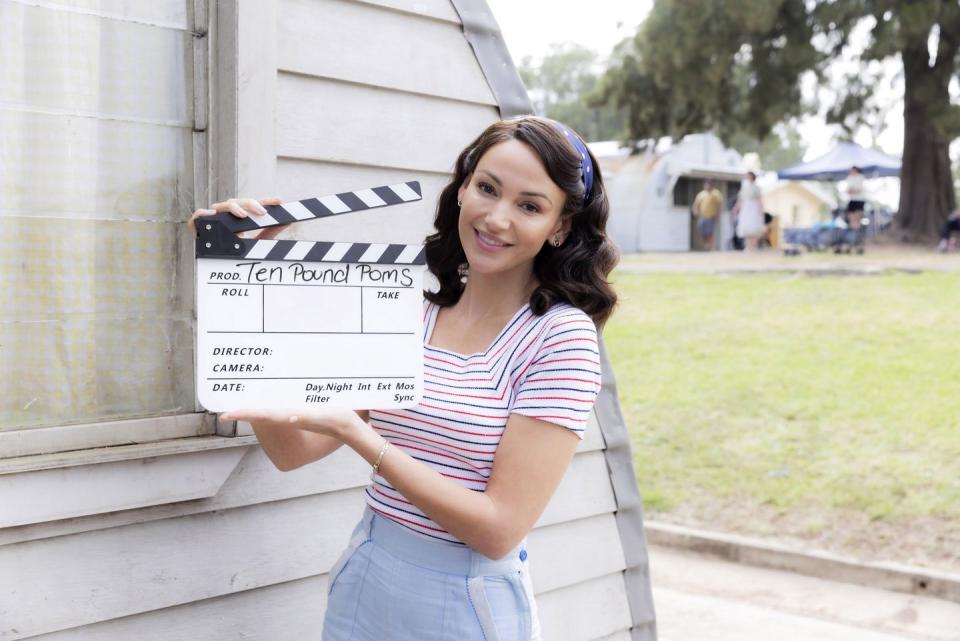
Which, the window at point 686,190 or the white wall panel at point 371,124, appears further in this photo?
the window at point 686,190

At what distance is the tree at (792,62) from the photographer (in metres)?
17.1

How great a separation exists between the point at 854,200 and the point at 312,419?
17184mm

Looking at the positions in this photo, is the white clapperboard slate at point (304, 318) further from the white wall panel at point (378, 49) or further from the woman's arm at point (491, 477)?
the white wall panel at point (378, 49)

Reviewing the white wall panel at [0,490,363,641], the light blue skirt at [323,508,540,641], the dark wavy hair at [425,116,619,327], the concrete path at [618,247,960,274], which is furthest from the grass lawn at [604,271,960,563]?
the light blue skirt at [323,508,540,641]

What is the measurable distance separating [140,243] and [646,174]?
83.5ft

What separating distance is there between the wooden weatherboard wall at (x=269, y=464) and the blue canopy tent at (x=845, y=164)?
21.0 m

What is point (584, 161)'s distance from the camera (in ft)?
6.02

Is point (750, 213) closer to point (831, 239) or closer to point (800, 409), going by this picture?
point (831, 239)

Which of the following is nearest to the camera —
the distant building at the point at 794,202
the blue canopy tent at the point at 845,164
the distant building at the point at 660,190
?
the blue canopy tent at the point at 845,164

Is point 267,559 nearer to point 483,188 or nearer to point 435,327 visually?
point 435,327

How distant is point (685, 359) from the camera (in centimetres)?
922

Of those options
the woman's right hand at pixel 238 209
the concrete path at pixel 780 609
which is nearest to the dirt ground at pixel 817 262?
the concrete path at pixel 780 609

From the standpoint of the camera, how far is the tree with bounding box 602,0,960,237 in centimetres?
1708

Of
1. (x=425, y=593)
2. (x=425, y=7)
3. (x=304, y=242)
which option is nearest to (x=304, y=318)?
(x=304, y=242)
